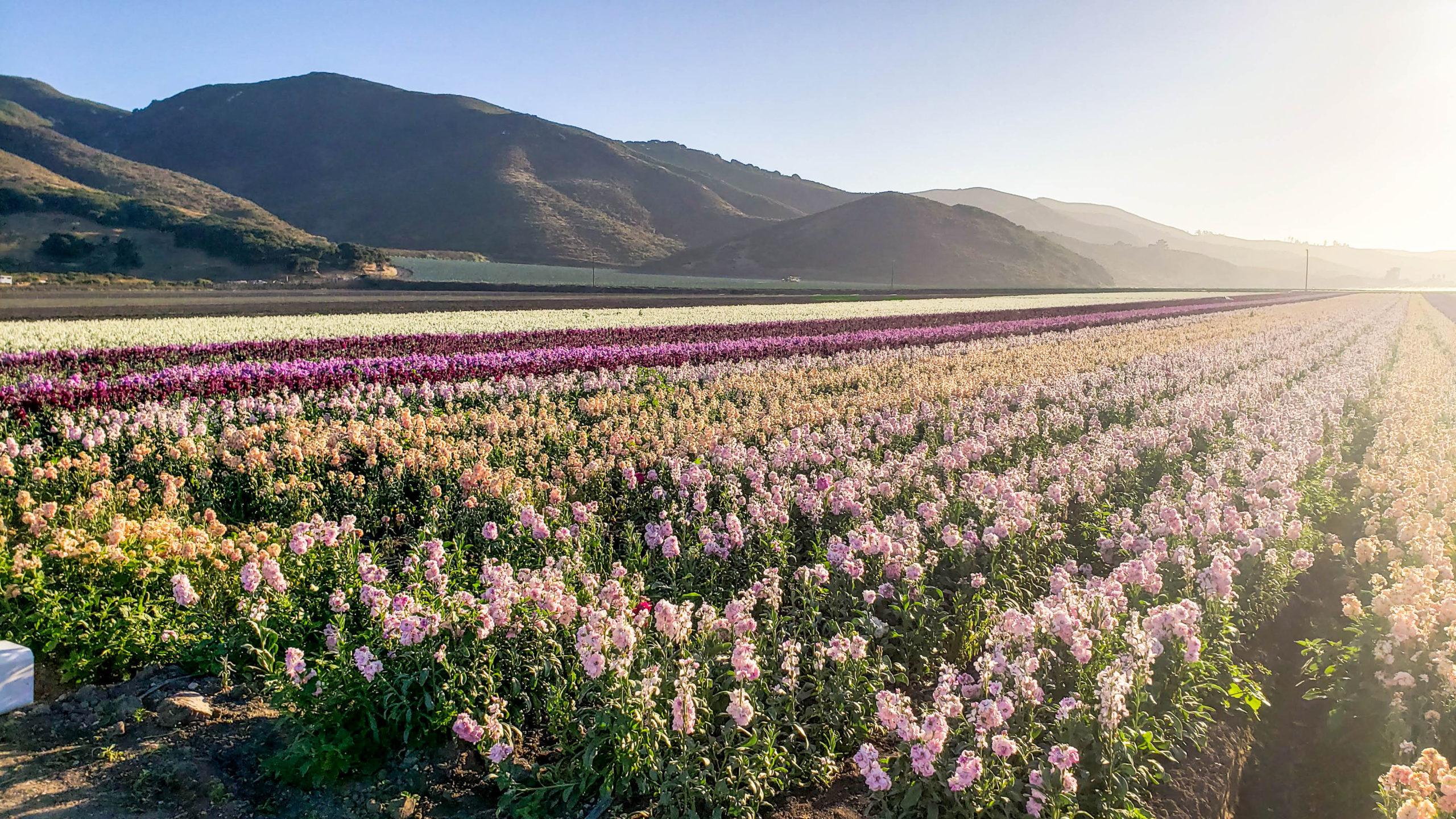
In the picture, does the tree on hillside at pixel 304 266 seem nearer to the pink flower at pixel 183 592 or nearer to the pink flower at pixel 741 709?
the pink flower at pixel 183 592

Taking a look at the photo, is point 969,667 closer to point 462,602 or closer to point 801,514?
point 801,514

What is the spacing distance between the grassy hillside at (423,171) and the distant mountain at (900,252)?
18.4m

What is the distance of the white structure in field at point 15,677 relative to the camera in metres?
3.92

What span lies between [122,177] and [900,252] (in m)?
116

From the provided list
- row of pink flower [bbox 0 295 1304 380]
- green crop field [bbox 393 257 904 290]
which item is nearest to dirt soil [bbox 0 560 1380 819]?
row of pink flower [bbox 0 295 1304 380]

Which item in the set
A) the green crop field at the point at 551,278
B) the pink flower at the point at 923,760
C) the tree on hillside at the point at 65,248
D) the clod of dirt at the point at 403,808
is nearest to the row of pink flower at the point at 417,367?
the clod of dirt at the point at 403,808

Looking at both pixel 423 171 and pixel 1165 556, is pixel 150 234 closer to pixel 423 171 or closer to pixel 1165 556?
pixel 423 171

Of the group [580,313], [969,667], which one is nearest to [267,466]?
[969,667]

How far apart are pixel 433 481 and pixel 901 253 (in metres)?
116

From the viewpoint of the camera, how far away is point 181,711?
4.00 meters

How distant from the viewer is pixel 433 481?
7.25m

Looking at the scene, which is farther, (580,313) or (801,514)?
(580,313)

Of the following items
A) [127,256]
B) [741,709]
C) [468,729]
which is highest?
[127,256]

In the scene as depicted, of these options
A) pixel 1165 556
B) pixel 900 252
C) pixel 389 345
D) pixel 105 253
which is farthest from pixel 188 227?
pixel 1165 556
